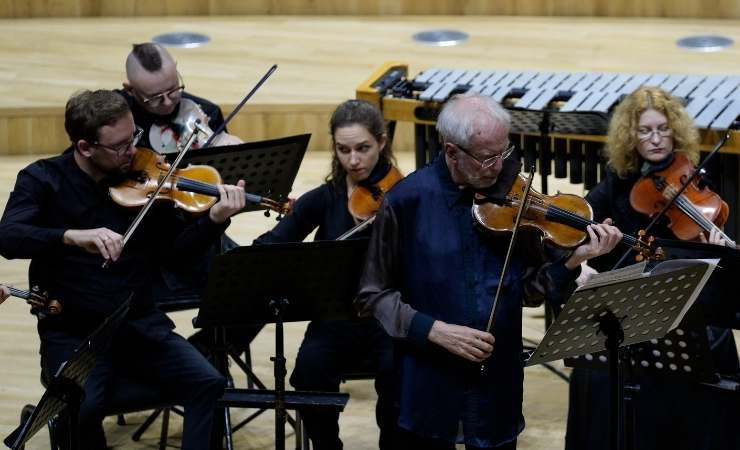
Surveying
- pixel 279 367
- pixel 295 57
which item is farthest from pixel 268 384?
pixel 295 57

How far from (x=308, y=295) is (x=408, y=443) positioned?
17.8 inches

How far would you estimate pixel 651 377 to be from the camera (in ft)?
12.4

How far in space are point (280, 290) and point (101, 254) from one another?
512 millimetres

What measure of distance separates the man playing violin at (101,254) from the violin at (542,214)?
81 cm

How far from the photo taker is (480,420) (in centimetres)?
304

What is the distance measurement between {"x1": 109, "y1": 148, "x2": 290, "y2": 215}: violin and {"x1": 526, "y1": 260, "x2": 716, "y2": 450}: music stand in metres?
1.10

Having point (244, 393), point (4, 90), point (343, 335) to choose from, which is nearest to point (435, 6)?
point (4, 90)

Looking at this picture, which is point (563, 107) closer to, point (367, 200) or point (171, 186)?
point (367, 200)

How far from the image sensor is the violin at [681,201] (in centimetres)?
375

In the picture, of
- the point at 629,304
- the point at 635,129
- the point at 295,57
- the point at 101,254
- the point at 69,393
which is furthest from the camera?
the point at 295,57

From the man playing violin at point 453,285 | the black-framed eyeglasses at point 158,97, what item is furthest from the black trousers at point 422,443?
the black-framed eyeglasses at point 158,97

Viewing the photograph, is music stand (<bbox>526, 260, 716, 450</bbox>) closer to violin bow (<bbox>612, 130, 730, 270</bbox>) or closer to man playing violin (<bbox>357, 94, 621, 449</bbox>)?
man playing violin (<bbox>357, 94, 621, 449</bbox>)

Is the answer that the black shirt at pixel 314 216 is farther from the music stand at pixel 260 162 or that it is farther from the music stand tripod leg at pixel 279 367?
the music stand tripod leg at pixel 279 367

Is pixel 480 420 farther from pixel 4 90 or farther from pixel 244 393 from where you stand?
pixel 4 90
